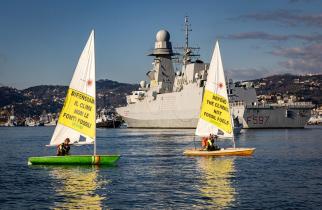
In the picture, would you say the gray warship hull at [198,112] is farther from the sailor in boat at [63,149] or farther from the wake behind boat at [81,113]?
the wake behind boat at [81,113]

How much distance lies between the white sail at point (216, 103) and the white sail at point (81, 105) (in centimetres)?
1238

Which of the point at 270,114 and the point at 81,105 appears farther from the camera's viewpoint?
the point at 270,114

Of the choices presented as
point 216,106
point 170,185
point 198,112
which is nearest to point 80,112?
point 170,185

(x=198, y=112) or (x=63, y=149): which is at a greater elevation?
(x=198, y=112)

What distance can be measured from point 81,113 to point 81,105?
54 centimetres

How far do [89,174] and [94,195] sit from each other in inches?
285

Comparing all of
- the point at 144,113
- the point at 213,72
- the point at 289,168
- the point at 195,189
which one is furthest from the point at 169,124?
the point at 195,189

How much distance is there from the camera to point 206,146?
43438mm

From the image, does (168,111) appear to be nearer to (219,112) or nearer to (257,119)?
(257,119)

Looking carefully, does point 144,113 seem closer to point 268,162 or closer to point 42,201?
point 268,162

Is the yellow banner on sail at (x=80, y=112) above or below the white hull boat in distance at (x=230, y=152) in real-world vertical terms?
above

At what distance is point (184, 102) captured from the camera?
390 feet

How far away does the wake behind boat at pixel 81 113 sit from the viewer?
112 feet

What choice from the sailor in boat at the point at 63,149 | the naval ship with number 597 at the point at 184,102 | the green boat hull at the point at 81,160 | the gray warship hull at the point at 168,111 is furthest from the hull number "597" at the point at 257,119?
the sailor in boat at the point at 63,149
